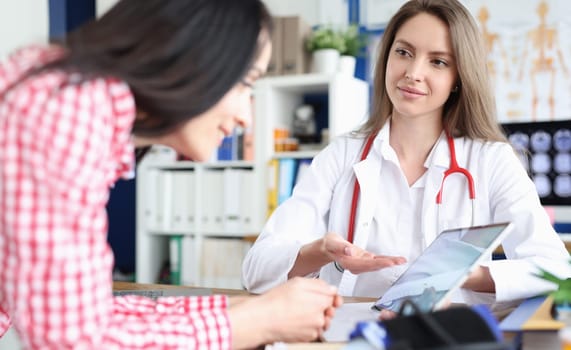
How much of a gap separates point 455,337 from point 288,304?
0.84 ft

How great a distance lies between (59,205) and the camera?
1.93ft

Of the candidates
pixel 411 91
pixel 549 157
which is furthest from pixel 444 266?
pixel 549 157

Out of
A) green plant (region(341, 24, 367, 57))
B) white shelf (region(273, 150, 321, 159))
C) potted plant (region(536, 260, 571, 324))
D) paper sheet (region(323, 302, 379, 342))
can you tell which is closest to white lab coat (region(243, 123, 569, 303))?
paper sheet (region(323, 302, 379, 342))

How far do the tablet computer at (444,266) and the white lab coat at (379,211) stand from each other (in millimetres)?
257

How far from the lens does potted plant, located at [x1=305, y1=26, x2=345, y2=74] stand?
3.13 meters

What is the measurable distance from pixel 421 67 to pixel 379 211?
38 centimetres

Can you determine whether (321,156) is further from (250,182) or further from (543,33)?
(543,33)

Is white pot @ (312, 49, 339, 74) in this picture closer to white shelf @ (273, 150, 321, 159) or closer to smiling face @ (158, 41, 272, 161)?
white shelf @ (273, 150, 321, 159)

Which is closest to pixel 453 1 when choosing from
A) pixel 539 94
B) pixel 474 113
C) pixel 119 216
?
pixel 474 113

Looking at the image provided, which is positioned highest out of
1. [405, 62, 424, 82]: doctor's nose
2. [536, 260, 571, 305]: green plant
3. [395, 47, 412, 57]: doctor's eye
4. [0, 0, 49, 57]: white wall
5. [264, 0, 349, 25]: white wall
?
[264, 0, 349, 25]: white wall

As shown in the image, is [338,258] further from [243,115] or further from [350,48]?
[350,48]

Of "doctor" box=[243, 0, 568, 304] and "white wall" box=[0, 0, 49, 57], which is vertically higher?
"white wall" box=[0, 0, 49, 57]

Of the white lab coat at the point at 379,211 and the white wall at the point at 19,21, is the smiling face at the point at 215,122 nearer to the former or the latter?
the white lab coat at the point at 379,211

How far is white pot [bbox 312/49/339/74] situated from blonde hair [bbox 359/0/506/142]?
4.95ft
